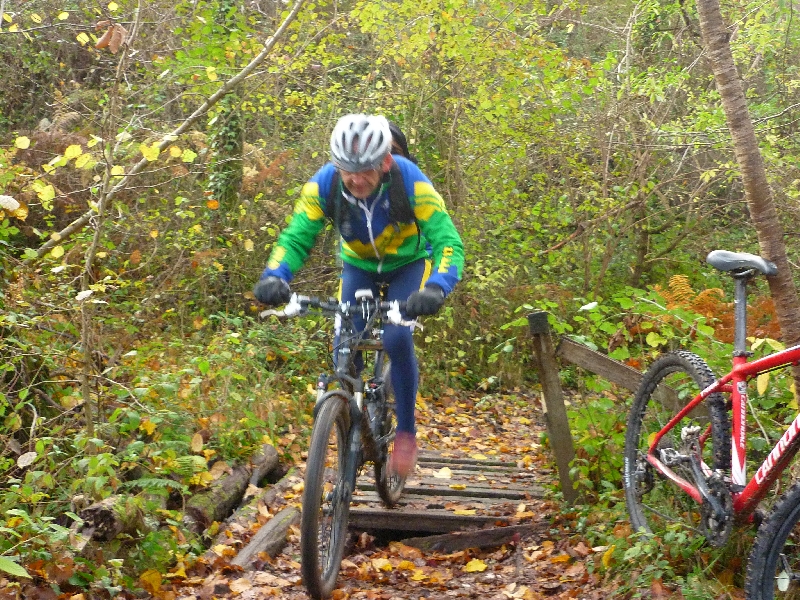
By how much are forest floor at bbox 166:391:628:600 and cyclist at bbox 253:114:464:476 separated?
2.64ft

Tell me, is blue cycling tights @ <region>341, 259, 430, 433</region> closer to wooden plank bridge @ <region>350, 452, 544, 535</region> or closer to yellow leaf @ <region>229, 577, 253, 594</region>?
wooden plank bridge @ <region>350, 452, 544, 535</region>

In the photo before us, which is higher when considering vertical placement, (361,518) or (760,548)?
(760,548)

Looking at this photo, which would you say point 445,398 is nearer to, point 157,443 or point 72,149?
point 157,443

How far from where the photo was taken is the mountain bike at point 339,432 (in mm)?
3879

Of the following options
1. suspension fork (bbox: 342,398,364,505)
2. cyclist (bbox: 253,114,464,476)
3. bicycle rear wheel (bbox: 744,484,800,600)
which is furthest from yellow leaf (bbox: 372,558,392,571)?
bicycle rear wheel (bbox: 744,484,800,600)

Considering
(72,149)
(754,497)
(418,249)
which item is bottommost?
(754,497)

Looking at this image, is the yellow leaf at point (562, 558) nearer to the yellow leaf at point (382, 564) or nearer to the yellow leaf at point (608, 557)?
the yellow leaf at point (608, 557)

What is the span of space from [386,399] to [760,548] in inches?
99.7

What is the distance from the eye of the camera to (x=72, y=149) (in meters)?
4.97

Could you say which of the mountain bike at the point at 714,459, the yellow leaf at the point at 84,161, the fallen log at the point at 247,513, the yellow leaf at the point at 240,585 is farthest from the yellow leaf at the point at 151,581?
the mountain bike at the point at 714,459

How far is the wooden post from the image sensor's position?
536 centimetres

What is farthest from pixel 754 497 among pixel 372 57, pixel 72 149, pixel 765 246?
pixel 372 57

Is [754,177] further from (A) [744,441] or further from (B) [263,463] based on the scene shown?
(B) [263,463]

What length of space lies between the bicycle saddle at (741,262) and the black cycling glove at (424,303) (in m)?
1.34
